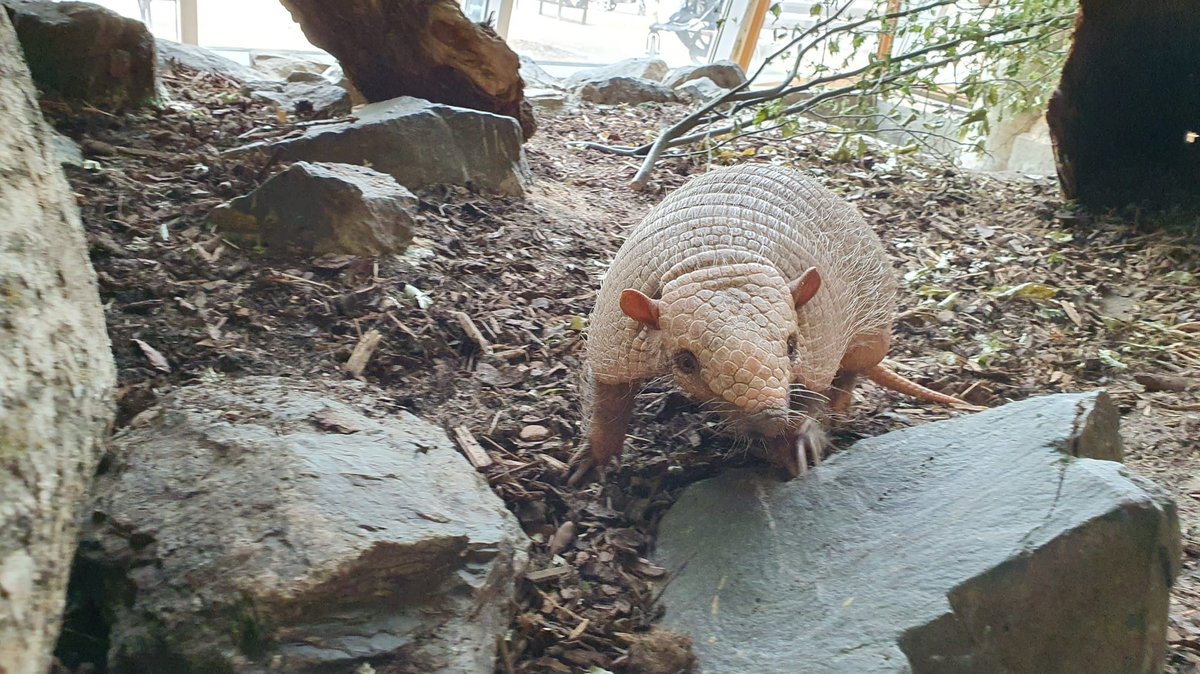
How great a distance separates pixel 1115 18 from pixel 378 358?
4758 mm

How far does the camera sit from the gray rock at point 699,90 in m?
9.69

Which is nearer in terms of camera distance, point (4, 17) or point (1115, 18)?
point (4, 17)

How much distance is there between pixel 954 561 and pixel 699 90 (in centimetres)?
836

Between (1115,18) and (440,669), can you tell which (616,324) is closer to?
(440,669)

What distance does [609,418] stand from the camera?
3131mm

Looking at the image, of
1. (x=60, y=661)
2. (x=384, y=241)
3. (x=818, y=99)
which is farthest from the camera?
(x=818, y=99)

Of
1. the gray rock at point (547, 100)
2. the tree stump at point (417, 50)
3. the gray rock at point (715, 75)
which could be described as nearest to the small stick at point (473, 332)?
the tree stump at point (417, 50)

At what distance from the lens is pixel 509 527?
252 cm

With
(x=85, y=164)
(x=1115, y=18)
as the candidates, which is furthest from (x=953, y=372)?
(x=85, y=164)

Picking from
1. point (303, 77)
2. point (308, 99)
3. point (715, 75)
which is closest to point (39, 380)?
point (308, 99)

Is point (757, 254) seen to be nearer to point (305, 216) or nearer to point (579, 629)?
point (579, 629)

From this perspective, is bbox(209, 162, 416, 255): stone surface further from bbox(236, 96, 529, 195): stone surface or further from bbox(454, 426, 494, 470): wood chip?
bbox(454, 426, 494, 470): wood chip

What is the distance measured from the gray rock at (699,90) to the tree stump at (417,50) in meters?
4.14

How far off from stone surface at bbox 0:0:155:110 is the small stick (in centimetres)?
257
